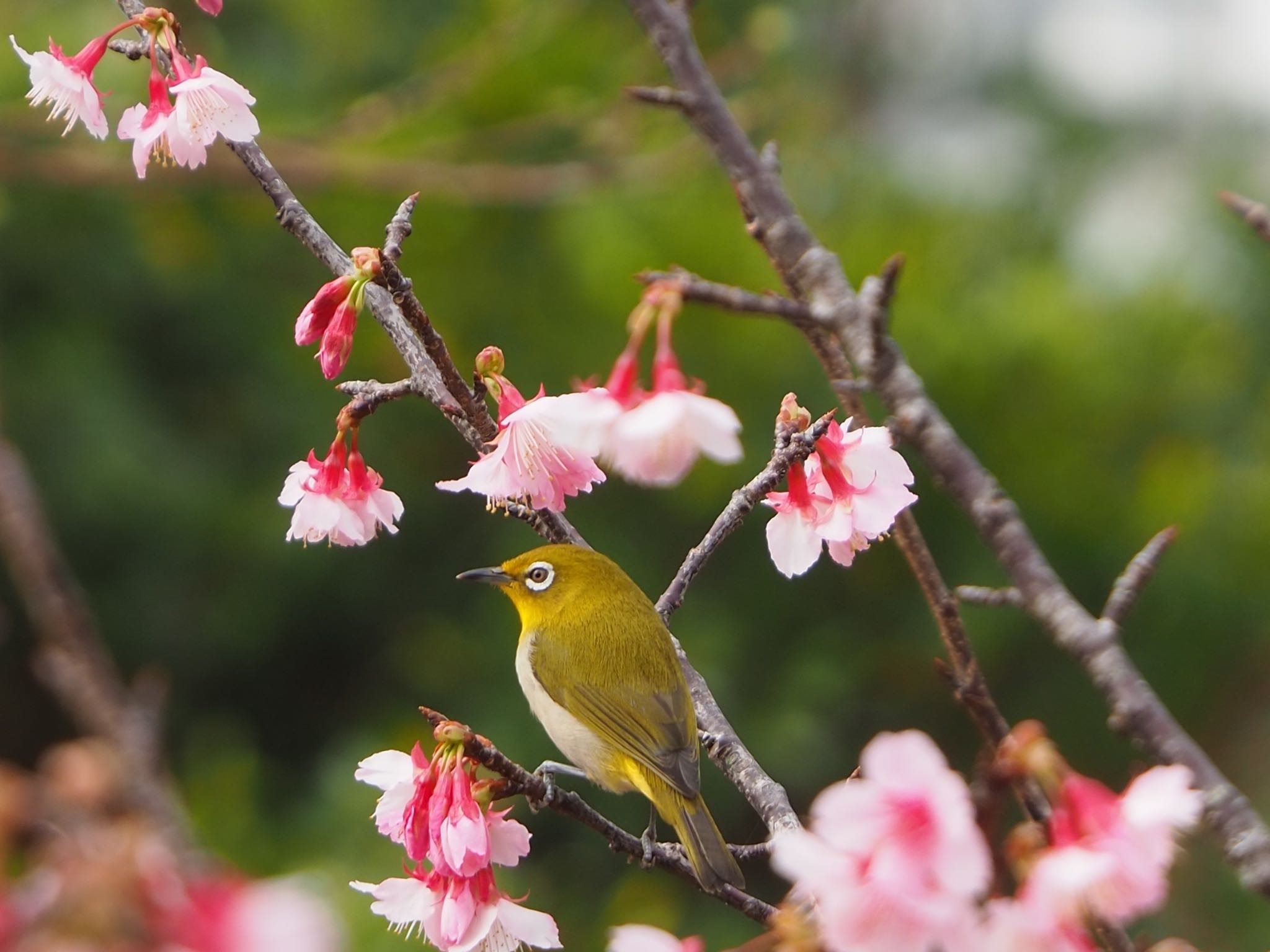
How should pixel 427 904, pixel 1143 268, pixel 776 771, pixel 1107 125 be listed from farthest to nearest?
A: pixel 1107 125, pixel 1143 268, pixel 776 771, pixel 427 904

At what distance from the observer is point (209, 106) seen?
1424 millimetres

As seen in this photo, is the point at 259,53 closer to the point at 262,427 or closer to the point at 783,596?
the point at 262,427

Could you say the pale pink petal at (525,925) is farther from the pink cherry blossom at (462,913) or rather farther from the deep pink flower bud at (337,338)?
the deep pink flower bud at (337,338)

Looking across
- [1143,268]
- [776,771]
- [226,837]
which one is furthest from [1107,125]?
[226,837]

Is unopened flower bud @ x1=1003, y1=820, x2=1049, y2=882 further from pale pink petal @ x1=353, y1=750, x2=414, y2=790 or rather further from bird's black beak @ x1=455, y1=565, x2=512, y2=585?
bird's black beak @ x1=455, y1=565, x2=512, y2=585

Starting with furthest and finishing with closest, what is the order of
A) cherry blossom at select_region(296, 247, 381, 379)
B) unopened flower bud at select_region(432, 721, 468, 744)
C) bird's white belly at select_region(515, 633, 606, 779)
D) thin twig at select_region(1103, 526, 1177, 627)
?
1. bird's white belly at select_region(515, 633, 606, 779)
2. cherry blossom at select_region(296, 247, 381, 379)
3. unopened flower bud at select_region(432, 721, 468, 744)
4. thin twig at select_region(1103, 526, 1177, 627)

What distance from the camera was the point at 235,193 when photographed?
4945mm

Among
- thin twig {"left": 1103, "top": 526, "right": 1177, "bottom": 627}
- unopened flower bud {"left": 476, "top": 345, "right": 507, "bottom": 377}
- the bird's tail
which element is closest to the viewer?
thin twig {"left": 1103, "top": 526, "right": 1177, "bottom": 627}

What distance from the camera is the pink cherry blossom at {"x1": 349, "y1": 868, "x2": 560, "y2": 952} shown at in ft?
4.22

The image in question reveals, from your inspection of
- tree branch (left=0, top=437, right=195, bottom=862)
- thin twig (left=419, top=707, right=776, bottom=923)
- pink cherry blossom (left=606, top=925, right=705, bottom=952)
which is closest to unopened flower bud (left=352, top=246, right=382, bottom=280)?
thin twig (left=419, top=707, right=776, bottom=923)

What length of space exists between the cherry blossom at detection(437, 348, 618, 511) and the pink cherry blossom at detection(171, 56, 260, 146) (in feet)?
1.14

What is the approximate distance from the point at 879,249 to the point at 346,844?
2.56 metres

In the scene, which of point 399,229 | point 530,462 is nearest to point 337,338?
point 399,229

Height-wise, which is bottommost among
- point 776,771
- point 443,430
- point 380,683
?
point 776,771
